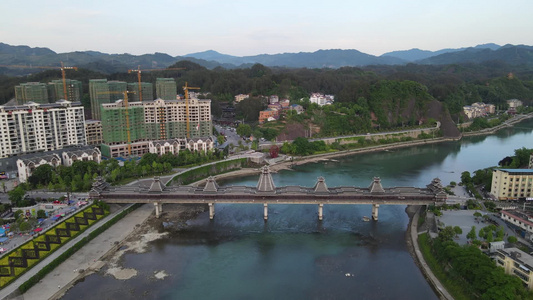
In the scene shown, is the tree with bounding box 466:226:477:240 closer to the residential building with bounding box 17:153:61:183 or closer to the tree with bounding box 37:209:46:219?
the tree with bounding box 37:209:46:219

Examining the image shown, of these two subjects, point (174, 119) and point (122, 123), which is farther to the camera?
point (174, 119)

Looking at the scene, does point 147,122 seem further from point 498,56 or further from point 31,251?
point 498,56

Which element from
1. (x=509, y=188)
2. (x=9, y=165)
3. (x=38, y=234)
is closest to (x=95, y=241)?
(x=38, y=234)

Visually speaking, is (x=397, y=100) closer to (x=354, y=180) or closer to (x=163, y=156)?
(x=354, y=180)

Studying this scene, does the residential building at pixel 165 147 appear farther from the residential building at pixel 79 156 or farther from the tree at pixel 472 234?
the tree at pixel 472 234

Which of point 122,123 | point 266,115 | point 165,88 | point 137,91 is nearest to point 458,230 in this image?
point 122,123

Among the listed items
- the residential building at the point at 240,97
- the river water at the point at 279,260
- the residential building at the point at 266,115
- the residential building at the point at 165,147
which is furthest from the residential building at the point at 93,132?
the residential building at the point at 240,97

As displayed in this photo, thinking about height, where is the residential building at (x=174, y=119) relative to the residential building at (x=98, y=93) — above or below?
below
